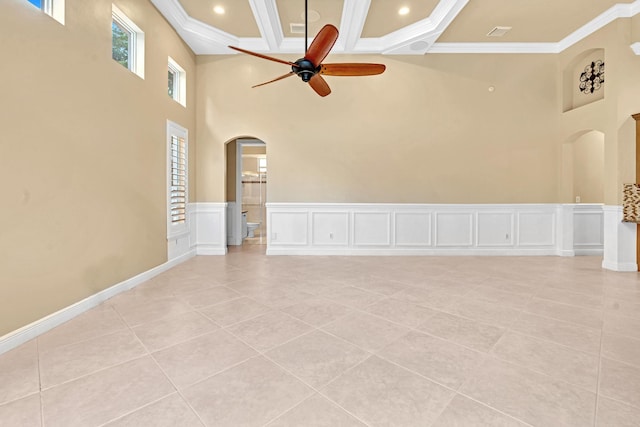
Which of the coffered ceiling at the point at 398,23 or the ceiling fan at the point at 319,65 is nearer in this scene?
the ceiling fan at the point at 319,65

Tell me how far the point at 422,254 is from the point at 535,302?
250 centimetres

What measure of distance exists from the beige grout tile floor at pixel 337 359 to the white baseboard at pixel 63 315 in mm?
94

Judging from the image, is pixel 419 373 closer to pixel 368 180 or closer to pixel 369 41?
pixel 368 180

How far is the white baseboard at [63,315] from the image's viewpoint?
2.00 meters

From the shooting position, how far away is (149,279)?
375 cm

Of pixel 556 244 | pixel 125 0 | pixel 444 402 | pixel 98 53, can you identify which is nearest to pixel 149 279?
pixel 98 53

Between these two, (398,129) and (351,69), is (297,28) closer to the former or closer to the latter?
(351,69)

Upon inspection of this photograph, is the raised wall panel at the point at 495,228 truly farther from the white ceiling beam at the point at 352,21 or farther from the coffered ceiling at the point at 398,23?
the white ceiling beam at the point at 352,21

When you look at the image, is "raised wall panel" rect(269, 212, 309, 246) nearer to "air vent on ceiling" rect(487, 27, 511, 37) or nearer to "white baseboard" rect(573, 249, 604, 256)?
"air vent on ceiling" rect(487, 27, 511, 37)

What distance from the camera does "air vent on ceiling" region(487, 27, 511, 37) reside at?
4.68 m

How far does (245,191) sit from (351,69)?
7.33 meters

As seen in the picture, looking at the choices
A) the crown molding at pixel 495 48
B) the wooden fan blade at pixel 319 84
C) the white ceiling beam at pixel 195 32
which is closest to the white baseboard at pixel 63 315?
the wooden fan blade at pixel 319 84

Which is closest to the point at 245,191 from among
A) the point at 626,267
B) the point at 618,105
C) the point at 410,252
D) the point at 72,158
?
the point at 410,252

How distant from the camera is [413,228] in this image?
541 cm
